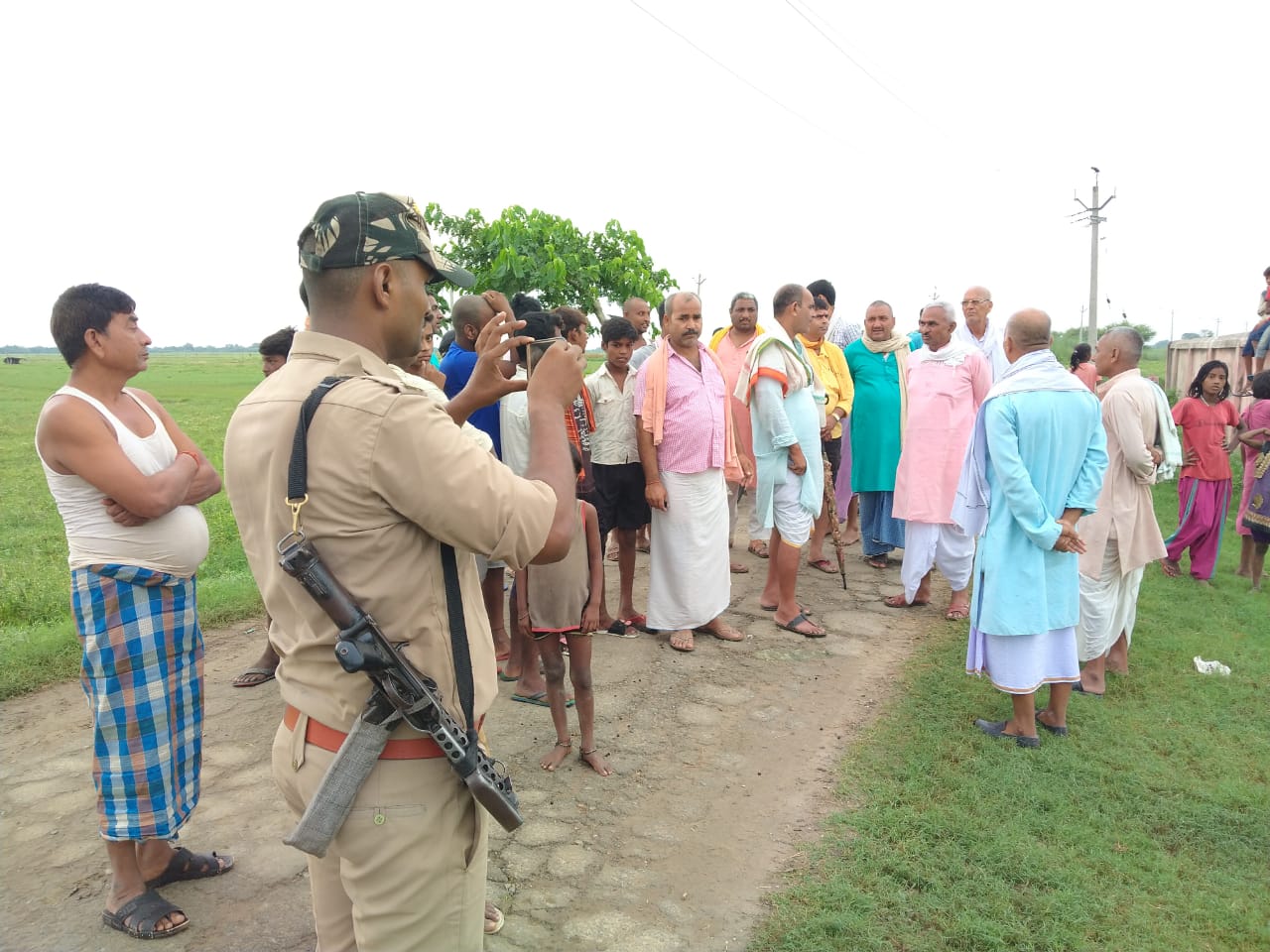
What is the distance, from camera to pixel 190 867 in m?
3.09

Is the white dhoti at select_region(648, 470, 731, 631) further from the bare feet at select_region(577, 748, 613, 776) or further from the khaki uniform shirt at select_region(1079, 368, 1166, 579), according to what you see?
the khaki uniform shirt at select_region(1079, 368, 1166, 579)

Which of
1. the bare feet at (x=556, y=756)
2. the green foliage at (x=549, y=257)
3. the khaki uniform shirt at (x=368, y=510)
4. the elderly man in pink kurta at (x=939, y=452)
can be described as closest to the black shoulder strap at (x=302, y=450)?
the khaki uniform shirt at (x=368, y=510)

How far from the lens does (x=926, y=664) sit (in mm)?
5219

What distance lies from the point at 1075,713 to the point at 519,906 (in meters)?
3.18

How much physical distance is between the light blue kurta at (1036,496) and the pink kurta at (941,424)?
199cm

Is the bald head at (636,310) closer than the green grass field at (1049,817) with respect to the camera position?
No

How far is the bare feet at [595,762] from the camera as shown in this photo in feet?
12.7

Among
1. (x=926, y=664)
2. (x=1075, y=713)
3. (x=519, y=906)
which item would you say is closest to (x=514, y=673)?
(x=519, y=906)

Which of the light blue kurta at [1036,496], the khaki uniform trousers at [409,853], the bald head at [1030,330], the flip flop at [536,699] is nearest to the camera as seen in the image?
the khaki uniform trousers at [409,853]

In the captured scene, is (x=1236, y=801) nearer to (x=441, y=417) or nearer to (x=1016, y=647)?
(x=1016, y=647)

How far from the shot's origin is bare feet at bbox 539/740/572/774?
12.8ft

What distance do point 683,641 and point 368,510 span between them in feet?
13.7

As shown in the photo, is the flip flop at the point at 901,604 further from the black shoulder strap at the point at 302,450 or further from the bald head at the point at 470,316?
the black shoulder strap at the point at 302,450

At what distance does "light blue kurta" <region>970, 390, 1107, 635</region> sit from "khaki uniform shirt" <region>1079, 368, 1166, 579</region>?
80 centimetres
